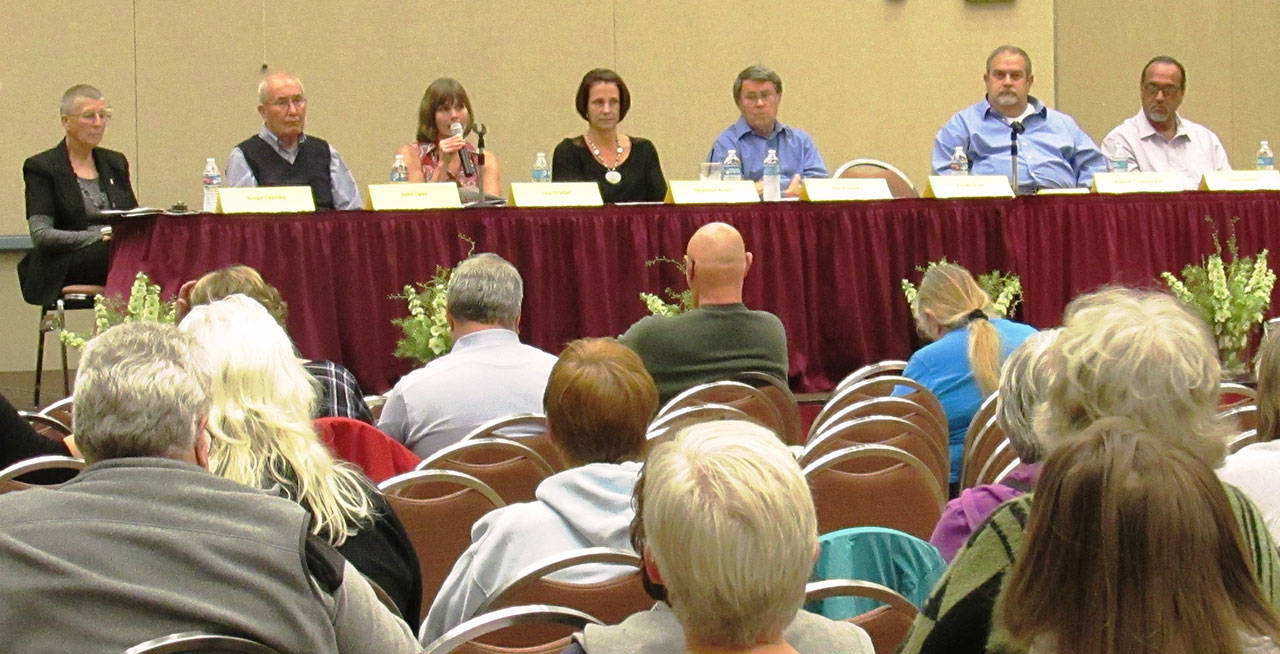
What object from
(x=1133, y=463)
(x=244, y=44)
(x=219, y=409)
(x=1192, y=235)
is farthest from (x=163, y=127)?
(x=1133, y=463)

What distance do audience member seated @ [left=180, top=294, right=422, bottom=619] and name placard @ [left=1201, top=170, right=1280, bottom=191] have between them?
5.40 m

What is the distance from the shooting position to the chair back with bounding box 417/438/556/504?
2918 mm

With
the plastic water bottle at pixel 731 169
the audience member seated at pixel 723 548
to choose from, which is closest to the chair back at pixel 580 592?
the audience member seated at pixel 723 548

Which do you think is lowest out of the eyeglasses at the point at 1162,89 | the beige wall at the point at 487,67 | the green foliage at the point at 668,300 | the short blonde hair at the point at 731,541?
the short blonde hair at the point at 731,541

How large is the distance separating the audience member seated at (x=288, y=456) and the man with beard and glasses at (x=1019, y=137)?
543 cm

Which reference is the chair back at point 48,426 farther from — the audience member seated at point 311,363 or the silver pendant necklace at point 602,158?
the silver pendant necklace at point 602,158

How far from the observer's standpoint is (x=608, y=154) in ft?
24.1

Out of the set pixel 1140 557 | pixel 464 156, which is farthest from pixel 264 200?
pixel 1140 557

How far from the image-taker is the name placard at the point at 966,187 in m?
6.55

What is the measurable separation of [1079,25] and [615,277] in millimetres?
4966

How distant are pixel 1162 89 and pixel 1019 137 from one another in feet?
2.62

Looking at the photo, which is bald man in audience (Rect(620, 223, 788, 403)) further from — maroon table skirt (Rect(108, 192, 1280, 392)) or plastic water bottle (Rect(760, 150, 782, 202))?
plastic water bottle (Rect(760, 150, 782, 202))

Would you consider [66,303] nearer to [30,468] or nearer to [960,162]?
[960,162]

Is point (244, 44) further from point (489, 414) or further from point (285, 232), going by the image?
point (489, 414)
